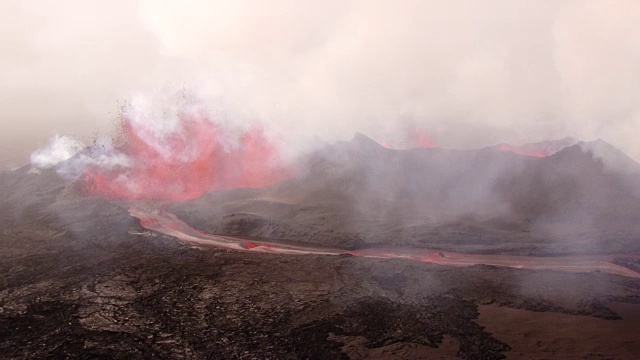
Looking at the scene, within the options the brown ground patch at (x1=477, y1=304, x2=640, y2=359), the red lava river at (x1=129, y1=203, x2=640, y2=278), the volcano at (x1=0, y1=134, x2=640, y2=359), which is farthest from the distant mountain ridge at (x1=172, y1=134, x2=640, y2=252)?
the brown ground patch at (x1=477, y1=304, x2=640, y2=359)

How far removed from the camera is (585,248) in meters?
38.1

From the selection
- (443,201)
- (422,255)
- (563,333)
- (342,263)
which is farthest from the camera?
(443,201)

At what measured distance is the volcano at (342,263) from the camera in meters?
20.2

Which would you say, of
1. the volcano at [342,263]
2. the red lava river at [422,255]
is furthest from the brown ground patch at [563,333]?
the red lava river at [422,255]

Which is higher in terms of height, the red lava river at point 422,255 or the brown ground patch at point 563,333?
the red lava river at point 422,255

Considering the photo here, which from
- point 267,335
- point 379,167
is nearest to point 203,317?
point 267,335

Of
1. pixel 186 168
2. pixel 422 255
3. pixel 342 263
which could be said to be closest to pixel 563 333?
pixel 342 263

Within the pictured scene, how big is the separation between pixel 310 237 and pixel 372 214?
10712 mm

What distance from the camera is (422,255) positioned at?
3803 cm

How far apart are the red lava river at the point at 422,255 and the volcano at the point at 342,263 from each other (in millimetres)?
252

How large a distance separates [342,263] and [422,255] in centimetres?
926

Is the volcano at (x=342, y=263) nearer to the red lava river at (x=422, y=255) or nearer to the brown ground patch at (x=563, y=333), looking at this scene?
the brown ground patch at (x=563, y=333)

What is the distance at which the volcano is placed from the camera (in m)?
20.2

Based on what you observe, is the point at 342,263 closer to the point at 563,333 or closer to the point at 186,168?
the point at 563,333
